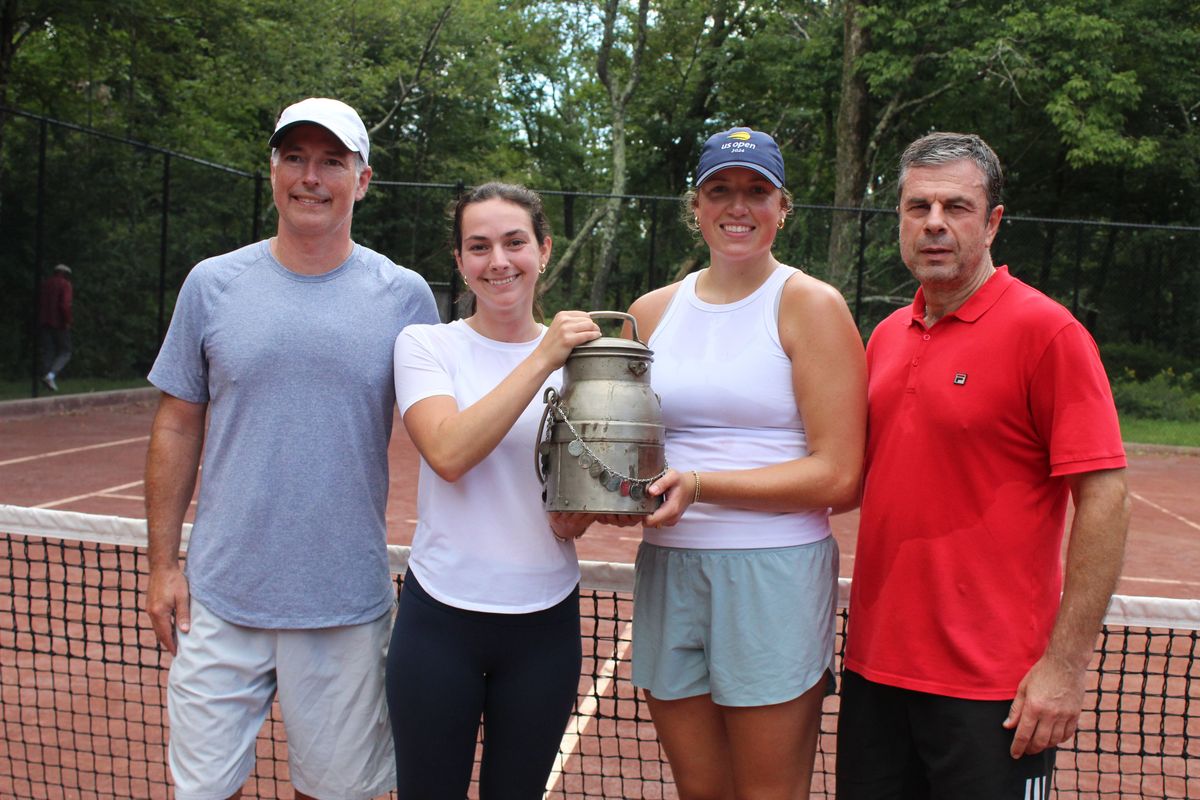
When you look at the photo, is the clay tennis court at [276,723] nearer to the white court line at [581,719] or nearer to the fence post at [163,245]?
the white court line at [581,719]

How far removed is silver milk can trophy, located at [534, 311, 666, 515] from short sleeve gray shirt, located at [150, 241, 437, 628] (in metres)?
0.57

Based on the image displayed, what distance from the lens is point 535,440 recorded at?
2619mm

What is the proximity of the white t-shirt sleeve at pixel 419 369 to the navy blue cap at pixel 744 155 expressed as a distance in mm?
771

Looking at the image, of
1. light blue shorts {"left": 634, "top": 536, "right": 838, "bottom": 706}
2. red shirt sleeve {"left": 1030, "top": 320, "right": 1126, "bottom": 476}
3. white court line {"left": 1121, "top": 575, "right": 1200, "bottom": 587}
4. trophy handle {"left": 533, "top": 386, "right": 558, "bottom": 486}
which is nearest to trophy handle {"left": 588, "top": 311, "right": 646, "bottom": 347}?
→ trophy handle {"left": 533, "top": 386, "right": 558, "bottom": 486}

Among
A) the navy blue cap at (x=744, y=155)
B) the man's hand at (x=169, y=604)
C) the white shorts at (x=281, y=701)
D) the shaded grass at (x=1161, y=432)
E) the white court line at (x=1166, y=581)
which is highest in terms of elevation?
the navy blue cap at (x=744, y=155)

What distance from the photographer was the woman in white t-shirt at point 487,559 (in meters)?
2.52

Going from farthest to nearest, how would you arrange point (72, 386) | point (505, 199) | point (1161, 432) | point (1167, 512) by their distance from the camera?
point (1161, 432) → point (72, 386) → point (1167, 512) → point (505, 199)

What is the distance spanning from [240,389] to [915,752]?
190 centimetres

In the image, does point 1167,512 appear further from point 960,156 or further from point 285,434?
point 285,434

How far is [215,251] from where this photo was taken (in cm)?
1933

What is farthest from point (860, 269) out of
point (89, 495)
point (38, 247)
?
point (38, 247)

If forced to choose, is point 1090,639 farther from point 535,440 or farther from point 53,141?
point 53,141

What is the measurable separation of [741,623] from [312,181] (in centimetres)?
154

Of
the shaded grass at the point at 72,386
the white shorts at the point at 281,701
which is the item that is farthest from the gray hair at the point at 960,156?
the shaded grass at the point at 72,386
